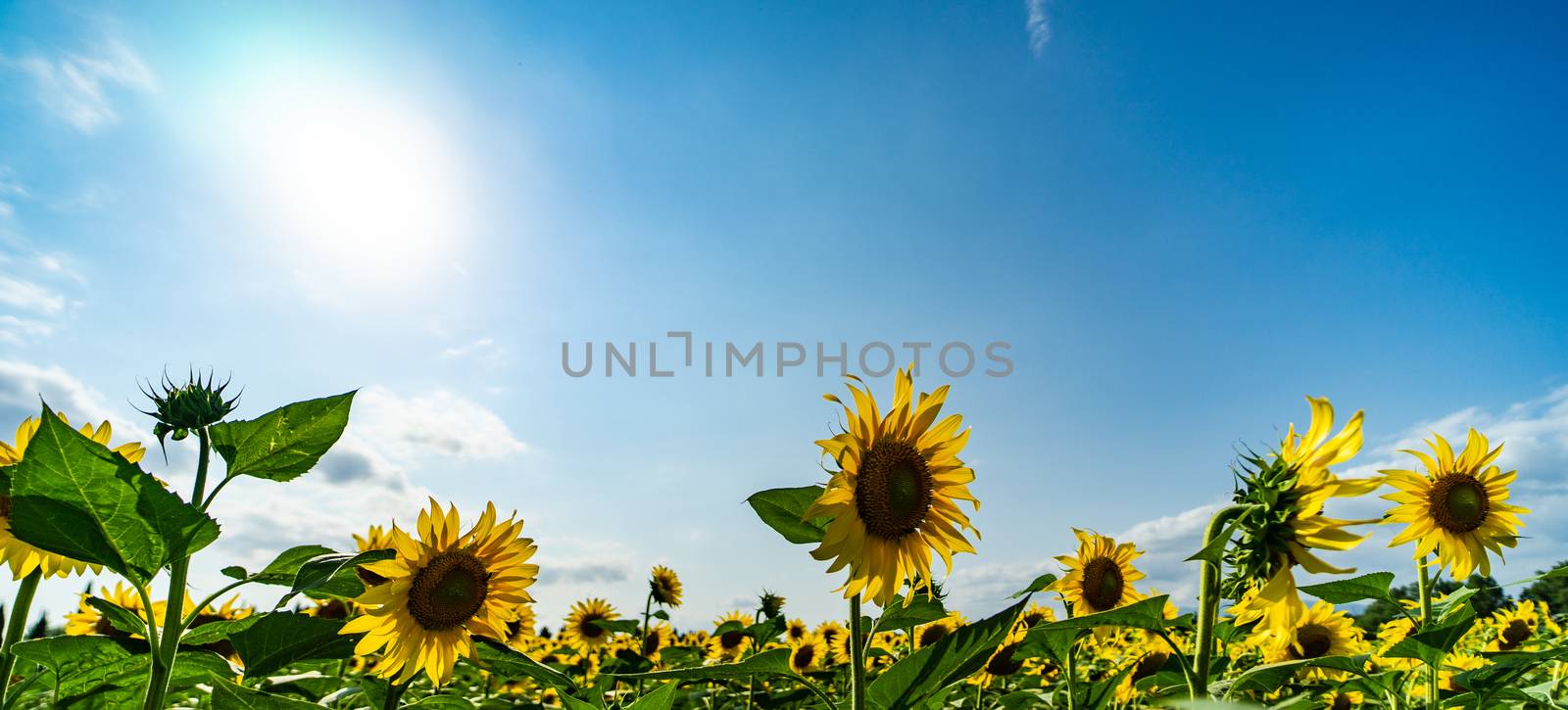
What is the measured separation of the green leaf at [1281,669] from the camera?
1.97 m

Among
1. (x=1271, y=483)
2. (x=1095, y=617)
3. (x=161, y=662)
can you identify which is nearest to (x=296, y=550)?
(x=161, y=662)

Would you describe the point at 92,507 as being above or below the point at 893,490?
below

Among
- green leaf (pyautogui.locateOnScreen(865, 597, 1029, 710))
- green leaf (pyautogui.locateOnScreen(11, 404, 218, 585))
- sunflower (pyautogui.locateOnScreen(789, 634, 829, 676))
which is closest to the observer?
green leaf (pyautogui.locateOnScreen(11, 404, 218, 585))

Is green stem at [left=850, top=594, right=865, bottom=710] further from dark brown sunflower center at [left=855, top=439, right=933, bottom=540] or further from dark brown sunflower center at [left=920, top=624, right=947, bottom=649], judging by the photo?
dark brown sunflower center at [left=920, top=624, right=947, bottom=649]

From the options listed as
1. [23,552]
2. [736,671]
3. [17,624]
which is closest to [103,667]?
[17,624]

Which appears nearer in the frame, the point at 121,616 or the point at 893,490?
the point at 121,616

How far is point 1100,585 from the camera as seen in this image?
14.1 ft

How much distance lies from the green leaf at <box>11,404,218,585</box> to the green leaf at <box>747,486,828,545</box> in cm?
124

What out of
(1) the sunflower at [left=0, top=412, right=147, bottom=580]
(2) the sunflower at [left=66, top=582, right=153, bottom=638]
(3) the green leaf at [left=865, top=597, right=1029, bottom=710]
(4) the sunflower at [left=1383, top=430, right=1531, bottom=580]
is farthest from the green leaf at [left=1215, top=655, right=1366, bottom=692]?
(2) the sunflower at [left=66, top=582, right=153, bottom=638]

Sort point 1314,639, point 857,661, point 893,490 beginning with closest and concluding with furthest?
1. point 857,661
2. point 893,490
3. point 1314,639

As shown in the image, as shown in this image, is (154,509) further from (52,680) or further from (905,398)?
(905,398)

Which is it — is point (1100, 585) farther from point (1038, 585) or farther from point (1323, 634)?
point (1038, 585)

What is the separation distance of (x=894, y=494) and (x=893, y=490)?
0.01m

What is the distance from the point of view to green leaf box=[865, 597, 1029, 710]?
1.82m
